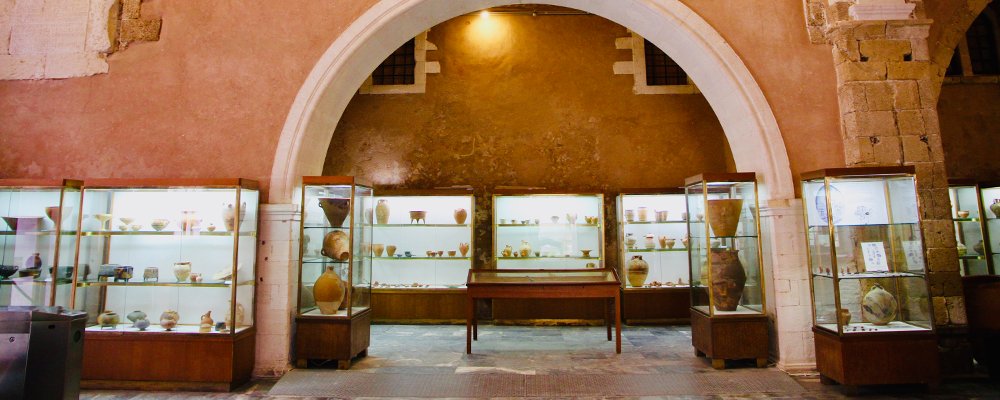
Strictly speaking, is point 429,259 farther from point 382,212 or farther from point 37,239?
point 37,239

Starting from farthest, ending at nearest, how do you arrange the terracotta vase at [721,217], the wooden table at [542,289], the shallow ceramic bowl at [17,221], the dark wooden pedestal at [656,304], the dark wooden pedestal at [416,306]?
the dark wooden pedestal at [416,306] → the dark wooden pedestal at [656,304] → the wooden table at [542,289] → the terracotta vase at [721,217] → the shallow ceramic bowl at [17,221]

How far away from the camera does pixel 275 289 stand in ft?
13.0

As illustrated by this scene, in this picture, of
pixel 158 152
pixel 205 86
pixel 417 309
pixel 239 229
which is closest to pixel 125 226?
pixel 158 152

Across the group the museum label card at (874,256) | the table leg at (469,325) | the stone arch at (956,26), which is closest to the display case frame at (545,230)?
the table leg at (469,325)

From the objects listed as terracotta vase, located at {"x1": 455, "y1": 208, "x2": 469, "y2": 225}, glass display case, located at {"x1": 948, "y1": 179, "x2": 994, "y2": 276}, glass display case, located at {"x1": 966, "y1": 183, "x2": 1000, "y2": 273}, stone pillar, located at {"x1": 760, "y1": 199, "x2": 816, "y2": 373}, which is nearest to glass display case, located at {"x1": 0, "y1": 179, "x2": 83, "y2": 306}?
terracotta vase, located at {"x1": 455, "y1": 208, "x2": 469, "y2": 225}

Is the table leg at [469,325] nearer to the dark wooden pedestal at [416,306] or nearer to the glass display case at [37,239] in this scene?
the dark wooden pedestal at [416,306]

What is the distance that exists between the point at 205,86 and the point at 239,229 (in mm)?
1426

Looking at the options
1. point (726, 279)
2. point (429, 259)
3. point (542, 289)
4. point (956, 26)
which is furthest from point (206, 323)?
point (956, 26)

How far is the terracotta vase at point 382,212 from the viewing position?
21.3ft

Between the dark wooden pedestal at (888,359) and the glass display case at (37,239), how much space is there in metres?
5.88

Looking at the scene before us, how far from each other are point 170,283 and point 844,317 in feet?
17.0

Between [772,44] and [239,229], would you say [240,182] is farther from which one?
[772,44]

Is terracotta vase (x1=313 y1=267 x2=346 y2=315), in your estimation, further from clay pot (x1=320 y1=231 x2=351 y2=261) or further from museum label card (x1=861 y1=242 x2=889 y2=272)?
museum label card (x1=861 y1=242 x2=889 y2=272)

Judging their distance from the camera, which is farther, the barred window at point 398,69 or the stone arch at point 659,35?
the barred window at point 398,69
